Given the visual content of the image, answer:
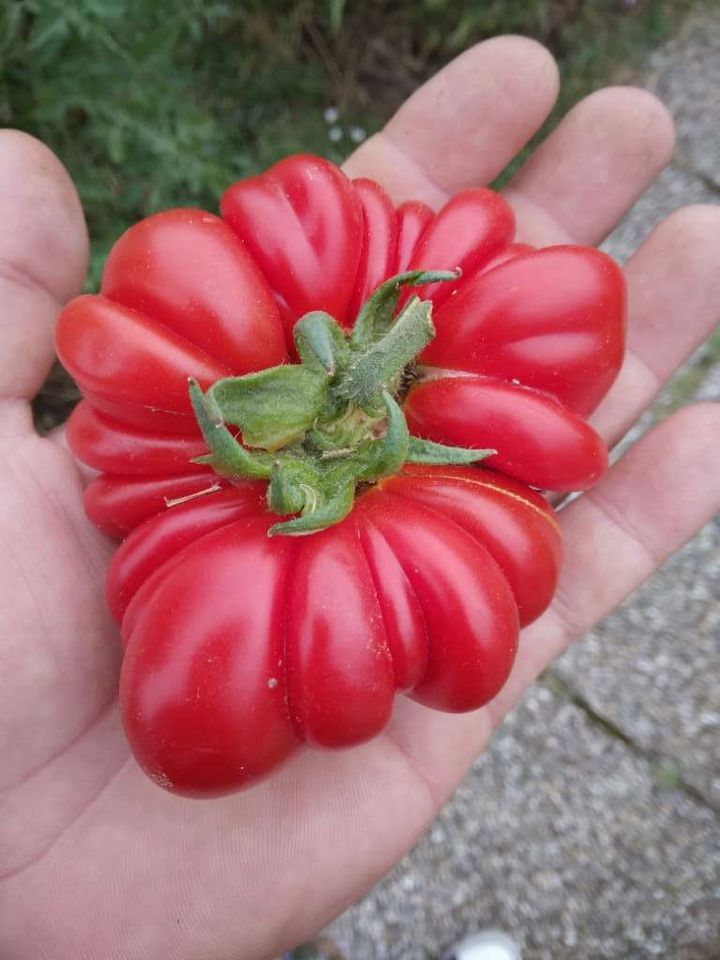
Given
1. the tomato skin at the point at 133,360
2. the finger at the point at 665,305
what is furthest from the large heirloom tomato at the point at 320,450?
the finger at the point at 665,305

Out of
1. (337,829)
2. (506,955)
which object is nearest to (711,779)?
(506,955)

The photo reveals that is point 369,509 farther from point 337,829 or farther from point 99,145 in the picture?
A: point 99,145

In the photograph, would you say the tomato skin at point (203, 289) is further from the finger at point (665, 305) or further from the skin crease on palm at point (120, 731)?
the finger at point (665, 305)

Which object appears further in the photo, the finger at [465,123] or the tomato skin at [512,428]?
the finger at [465,123]

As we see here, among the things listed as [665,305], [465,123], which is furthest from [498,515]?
[465,123]

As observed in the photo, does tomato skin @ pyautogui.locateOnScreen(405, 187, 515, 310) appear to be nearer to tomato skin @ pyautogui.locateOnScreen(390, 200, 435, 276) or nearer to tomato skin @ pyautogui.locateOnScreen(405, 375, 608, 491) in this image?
tomato skin @ pyautogui.locateOnScreen(390, 200, 435, 276)

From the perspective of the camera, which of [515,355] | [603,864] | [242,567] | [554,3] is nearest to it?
[242,567]

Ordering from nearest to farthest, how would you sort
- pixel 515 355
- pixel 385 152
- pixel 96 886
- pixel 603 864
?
pixel 515 355 < pixel 96 886 < pixel 385 152 < pixel 603 864
